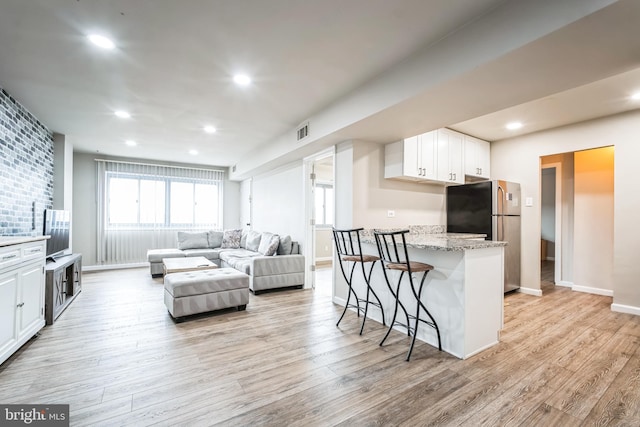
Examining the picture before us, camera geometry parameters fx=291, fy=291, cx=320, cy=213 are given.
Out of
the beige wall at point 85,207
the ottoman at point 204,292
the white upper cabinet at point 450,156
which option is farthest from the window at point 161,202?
the white upper cabinet at point 450,156

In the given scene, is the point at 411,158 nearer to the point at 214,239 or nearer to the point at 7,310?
the point at 7,310

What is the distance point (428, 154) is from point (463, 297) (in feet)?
7.52

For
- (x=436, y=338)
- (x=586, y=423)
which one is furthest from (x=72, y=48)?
(x=586, y=423)

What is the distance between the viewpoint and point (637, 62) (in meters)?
1.87

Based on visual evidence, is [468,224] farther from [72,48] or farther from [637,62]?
[72,48]

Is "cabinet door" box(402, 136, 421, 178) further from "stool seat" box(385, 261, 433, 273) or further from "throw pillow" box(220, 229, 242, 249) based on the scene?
"throw pillow" box(220, 229, 242, 249)

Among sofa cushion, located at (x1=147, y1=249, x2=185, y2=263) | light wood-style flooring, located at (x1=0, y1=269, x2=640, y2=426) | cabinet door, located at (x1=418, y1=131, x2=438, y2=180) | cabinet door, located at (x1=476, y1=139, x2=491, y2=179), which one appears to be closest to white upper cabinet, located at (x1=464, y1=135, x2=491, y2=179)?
cabinet door, located at (x1=476, y1=139, x2=491, y2=179)

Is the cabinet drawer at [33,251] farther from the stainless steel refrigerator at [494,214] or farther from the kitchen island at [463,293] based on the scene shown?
the stainless steel refrigerator at [494,214]

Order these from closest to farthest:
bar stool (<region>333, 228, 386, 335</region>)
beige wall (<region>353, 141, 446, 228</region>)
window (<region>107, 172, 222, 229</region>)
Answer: bar stool (<region>333, 228, 386, 335</region>), beige wall (<region>353, 141, 446, 228</region>), window (<region>107, 172, 222, 229</region>)

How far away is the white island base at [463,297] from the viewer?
2385 mm

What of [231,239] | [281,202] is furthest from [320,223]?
Answer: [231,239]

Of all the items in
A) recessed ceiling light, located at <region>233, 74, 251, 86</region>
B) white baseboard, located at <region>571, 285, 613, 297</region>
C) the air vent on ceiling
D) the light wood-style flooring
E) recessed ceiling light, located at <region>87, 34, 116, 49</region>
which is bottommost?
the light wood-style flooring

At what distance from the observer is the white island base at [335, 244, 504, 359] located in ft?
7.82

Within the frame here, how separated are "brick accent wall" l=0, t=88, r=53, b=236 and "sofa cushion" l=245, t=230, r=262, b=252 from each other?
10.4 feet
